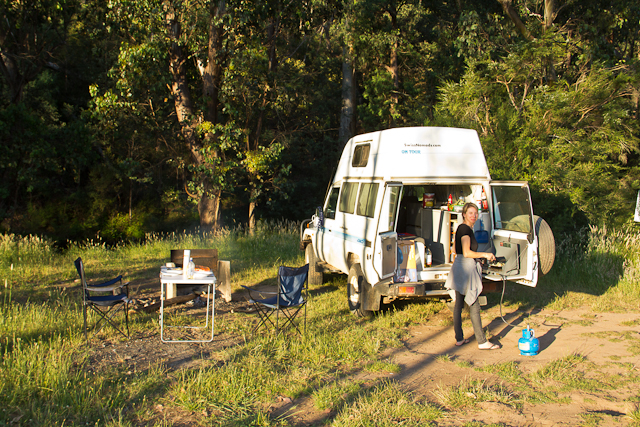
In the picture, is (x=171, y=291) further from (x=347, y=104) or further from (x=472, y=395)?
(x=347, y=104)

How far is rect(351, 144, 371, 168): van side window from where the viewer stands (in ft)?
26.2

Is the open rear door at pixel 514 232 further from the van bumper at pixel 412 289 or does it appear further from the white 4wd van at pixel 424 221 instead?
the van bumper at pixel 412 289

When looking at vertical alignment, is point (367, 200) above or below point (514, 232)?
above

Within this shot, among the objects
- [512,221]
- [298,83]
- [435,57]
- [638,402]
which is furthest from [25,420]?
[435,57]

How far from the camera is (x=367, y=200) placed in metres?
7.56

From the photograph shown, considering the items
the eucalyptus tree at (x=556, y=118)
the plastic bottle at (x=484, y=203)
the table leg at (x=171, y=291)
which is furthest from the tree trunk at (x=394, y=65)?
the table leg at (x=171, y=291)

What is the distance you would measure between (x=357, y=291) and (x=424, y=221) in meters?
1.82

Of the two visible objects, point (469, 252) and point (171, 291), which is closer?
point (469, 252)

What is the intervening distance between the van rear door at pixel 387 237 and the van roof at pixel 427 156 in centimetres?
29

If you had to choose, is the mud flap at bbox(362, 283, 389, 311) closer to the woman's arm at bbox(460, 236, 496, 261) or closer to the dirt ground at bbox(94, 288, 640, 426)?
the dirt ground at bbox(94, 288, 640, 426)

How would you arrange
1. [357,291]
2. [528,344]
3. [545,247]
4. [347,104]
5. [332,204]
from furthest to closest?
[347,104], [332,204], [357,291], [545,247], [528,344]

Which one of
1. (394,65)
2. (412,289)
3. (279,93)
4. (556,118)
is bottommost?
(412,289)

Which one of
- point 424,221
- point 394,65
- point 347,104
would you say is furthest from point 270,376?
point 394,65

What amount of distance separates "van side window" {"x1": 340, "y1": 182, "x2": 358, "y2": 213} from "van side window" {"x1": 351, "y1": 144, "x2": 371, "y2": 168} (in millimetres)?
336
